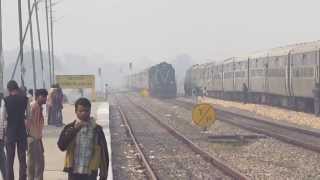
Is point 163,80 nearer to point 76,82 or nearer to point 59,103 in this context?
point 76,82

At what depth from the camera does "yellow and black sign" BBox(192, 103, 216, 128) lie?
2739 cm

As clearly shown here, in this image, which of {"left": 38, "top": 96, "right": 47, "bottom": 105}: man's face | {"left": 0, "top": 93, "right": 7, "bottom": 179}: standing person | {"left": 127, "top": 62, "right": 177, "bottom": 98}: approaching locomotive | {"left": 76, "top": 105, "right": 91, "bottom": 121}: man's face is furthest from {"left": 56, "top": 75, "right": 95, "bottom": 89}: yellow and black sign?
{"left": 76, "top": 105, "right": 91, "bottom": 121}: man's face

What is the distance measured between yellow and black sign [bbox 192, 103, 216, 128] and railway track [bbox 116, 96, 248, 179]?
0.97m

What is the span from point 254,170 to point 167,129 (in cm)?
1425

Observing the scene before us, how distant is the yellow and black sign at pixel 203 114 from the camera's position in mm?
27391

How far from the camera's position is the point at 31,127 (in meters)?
13.4

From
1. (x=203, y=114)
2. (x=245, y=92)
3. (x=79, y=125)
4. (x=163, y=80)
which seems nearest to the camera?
(x=79, y=125)

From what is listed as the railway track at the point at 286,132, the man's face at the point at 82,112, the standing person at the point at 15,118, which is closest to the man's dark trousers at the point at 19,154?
the standing person at the point at 15,118

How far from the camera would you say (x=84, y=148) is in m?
8.99

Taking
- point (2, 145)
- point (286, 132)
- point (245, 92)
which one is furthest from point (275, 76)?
point (2, 145)

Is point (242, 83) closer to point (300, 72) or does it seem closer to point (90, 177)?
point (300, 72)

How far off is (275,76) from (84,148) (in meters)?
36.4

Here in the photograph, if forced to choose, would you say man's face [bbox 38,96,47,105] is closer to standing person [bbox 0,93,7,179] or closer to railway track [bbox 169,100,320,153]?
standing person [bbox 0,93,7,179]

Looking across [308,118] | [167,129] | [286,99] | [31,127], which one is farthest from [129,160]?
[286,99]
